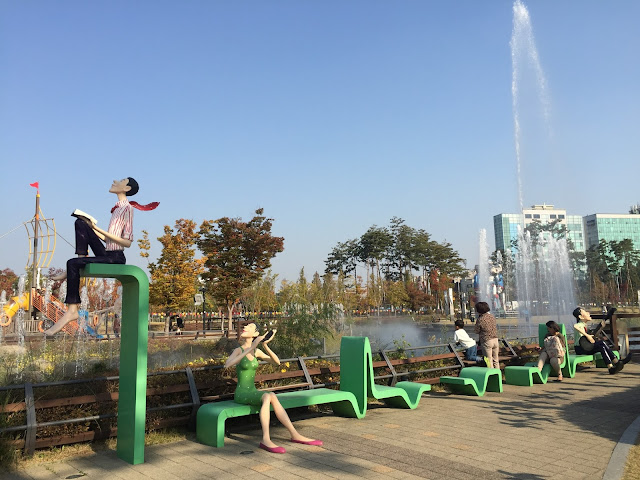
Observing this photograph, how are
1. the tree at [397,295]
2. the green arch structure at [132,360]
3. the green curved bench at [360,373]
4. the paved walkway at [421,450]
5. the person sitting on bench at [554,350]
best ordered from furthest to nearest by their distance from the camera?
the tree at [397,295] < the person sitting on bench at [554,350] < the green curved bench at [360,373] < the green arch structure at [132,360] < the paved walkway at [421,450]

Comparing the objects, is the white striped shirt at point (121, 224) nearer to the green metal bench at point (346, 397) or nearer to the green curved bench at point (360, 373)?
the green metal bench at point (346, 397)

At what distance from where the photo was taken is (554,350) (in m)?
10.5

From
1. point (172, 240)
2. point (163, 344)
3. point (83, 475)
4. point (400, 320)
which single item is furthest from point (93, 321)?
point (83, 475)

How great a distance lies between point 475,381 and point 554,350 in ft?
7.78

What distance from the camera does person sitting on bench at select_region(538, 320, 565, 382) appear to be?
10.4 m

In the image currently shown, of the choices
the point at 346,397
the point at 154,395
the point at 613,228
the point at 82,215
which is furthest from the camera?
the point at 613,228

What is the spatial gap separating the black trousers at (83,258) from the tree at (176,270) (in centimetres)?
2585

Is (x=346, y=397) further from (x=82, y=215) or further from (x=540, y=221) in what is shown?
(x=540, y=221)

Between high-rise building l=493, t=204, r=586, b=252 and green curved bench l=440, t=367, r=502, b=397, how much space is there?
118 meters

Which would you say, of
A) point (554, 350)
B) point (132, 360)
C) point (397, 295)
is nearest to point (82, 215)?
point (132, 360)

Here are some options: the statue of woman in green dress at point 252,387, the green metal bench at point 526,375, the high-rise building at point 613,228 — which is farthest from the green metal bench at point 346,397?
the high-rise building at point 613,228

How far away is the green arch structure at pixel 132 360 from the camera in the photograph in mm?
5250

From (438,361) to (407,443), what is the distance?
15.4 ft

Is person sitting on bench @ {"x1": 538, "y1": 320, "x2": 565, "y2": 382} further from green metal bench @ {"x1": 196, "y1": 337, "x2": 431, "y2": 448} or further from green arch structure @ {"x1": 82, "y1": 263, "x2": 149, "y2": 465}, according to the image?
green arch structure @ {"x1": 82, "y1": 263, "x2": 149, "y2": 465}
